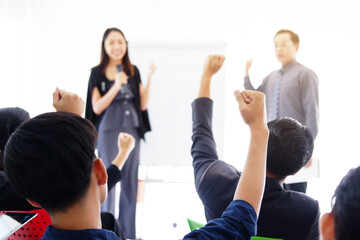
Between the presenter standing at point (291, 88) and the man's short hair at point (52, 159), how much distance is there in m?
2.25

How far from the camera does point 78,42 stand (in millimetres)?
2977

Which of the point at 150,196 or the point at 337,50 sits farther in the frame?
the point at 150,196

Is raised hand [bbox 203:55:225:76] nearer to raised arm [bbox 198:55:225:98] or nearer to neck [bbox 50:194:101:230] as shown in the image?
raised arm [bbox 198:55:225:98]

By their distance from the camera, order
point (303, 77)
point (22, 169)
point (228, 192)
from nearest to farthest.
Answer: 1. point (22, 169)
2. point (228, 192)
3. point (303, 77)

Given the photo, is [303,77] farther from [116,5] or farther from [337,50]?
[116,5]

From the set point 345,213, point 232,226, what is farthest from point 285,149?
point 345,213

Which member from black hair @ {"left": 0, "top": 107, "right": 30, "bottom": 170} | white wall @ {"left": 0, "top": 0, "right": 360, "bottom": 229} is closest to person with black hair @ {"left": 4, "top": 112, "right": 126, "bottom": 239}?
black hair @ {"left": 0, "top": 107, "right": 30, "bottom": 170}

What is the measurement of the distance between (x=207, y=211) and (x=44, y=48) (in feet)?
8.31

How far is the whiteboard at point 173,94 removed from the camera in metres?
2.91

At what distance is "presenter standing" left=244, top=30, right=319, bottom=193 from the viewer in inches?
106

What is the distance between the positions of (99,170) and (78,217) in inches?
4.1

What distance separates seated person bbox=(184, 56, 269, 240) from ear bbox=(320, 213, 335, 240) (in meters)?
0.16

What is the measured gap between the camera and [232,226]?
2.12 feet

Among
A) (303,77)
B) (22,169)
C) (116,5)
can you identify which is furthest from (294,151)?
(116,5)
